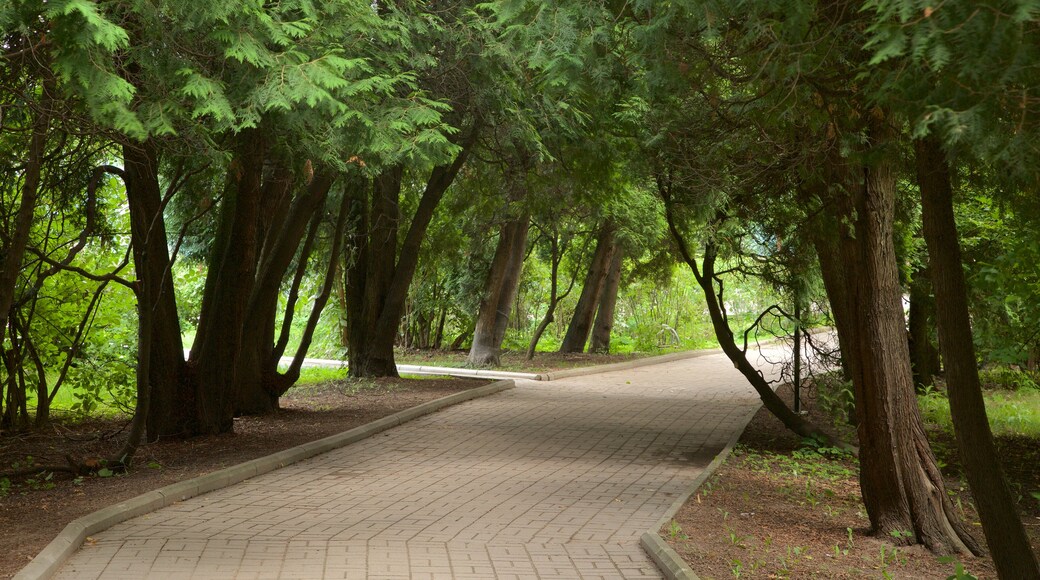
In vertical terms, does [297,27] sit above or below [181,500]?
above

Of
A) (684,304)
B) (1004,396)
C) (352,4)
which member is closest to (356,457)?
(352,4)

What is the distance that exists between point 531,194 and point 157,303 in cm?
1042

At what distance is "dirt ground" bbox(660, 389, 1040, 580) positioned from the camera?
6.84 metres

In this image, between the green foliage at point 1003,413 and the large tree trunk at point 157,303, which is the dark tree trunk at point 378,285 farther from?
the green foliage at point 1003,413

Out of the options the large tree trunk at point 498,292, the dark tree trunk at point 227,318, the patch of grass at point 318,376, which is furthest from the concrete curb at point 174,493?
the large tree trunk at point 498,292

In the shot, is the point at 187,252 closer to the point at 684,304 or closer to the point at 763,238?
the point at 763,238

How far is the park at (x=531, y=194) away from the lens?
5.97 metres

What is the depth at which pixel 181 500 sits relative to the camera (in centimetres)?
888

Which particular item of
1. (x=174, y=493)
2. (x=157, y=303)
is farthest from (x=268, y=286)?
(x=174, y=493)

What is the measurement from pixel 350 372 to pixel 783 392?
944cm

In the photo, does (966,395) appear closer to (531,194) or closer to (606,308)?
(531,194)

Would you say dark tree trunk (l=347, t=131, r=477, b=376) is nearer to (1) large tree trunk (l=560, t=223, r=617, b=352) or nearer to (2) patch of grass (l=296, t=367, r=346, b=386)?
(2) patch of grass (l=296, t=367, r=346, b=386)

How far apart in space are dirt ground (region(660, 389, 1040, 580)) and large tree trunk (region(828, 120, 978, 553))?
1.07 ft

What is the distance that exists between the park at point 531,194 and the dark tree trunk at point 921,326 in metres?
0.14
